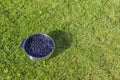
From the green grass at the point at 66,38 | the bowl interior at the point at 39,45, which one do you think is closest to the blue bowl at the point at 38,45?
the bowl interior at the point at 39,45

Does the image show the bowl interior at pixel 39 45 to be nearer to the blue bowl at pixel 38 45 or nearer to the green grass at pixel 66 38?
the blue bowl at pixel 38 45

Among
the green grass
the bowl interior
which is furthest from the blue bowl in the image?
the green grass

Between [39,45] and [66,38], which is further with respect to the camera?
[66,38]

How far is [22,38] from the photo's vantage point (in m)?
4.75

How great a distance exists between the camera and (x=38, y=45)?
4.50 meters

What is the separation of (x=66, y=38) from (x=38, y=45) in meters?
0.59

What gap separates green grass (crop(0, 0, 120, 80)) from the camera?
14.7ft

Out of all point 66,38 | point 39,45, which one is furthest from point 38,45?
point 66,38

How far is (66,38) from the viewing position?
Answer: 484cm

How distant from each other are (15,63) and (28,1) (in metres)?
1.31

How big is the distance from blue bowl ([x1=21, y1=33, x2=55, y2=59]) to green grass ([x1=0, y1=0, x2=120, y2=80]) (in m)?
0.18

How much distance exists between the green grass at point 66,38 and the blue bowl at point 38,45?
7.0 inches

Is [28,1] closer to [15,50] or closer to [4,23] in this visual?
[4,23]

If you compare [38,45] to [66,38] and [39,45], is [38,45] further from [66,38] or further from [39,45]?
[66,38]
